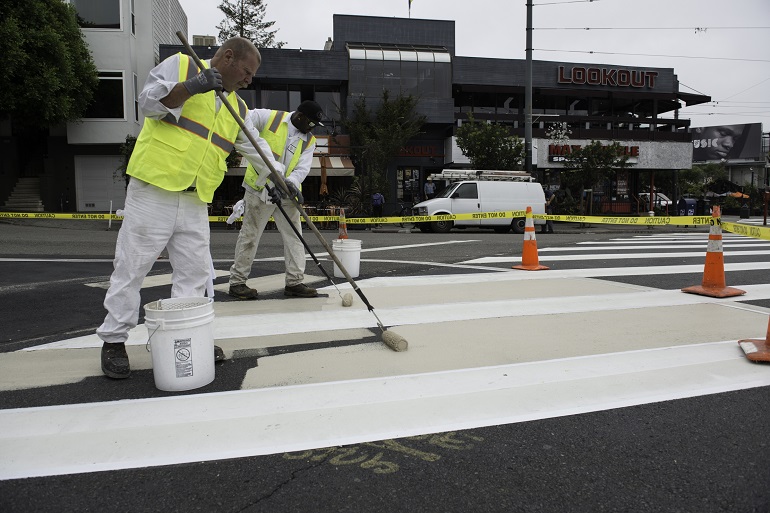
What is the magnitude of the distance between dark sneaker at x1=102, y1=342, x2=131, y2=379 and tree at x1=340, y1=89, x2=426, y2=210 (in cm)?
1901

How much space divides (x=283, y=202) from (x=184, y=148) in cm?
243

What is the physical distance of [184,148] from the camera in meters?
3.50

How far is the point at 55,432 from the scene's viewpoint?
2.70m

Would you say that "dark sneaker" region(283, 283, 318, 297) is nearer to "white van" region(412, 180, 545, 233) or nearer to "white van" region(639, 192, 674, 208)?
"white van" region(412, 180, 545, 233)

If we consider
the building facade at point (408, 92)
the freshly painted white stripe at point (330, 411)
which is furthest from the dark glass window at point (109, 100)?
the freshly painted white stripe at point (330, 411)

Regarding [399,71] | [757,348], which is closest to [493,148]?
[399,71]

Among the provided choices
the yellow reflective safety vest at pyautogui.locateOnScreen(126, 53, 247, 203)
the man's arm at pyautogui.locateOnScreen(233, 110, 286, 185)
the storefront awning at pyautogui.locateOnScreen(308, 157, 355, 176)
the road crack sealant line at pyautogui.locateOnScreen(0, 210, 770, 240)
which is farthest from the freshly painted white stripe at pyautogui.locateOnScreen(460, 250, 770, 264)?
the storefront awning at pyautogui.locateOnScreen(308, 157, 355, 176)

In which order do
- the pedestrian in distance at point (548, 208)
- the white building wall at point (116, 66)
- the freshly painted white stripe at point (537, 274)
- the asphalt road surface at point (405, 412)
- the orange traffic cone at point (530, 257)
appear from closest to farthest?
the asphalt road surface at point (405, 412) < the freshly painted white stripe at point (537, 274) < the orange traffic cone at point (530, 257) < the pedestrian in distance at point (548, 208) < the white building wall at point (116, 66)

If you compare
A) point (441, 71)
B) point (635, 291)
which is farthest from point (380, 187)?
point (635, 291)

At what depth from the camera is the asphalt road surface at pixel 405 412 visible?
2242mm

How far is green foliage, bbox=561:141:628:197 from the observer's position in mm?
23922

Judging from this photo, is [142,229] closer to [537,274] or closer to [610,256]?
[537,274]

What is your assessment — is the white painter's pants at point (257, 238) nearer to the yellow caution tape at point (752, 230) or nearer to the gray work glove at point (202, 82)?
the gray work glove at point (202, 82)

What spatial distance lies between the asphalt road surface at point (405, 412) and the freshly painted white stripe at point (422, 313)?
3 centimetres
